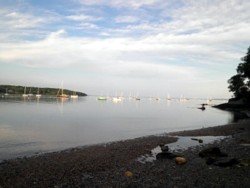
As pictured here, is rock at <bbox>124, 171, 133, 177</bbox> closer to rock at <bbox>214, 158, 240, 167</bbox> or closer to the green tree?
rock at <bbox>214, 158, 240, 167</bbox>

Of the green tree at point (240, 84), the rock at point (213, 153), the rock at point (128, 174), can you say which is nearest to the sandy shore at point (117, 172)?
the rock at point (128, 174)

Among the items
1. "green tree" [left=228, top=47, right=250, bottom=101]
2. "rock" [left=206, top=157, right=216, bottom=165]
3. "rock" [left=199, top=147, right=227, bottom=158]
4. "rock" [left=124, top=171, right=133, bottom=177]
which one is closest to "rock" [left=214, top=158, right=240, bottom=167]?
"rock" [left=206, top=157, right=216, bottom=165]

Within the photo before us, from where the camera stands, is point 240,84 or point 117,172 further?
point 240,84

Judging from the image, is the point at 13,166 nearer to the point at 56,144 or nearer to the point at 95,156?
the point at 95,156

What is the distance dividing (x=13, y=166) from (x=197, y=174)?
13.0 meters

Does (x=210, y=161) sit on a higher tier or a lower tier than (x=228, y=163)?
lower

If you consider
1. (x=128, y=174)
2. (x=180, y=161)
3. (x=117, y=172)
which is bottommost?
(x=117, y=172)

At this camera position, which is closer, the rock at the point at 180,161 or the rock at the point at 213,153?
the rock at the point at 180,161

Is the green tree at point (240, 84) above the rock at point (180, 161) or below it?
above

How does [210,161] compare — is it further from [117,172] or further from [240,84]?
[240,84]

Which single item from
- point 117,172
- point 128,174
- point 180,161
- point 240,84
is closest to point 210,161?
point 180,161

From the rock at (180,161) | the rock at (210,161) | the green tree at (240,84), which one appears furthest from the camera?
the green tree at (240,84)

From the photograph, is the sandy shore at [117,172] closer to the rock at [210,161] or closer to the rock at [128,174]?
the rock at [128,174]

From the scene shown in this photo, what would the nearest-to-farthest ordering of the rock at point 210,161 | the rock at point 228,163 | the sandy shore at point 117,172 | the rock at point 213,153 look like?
1. the sandy shore at point 117,172
2. the rock at point 228,163
3. the rock at point 210,161
4. the rock at point 213,153
